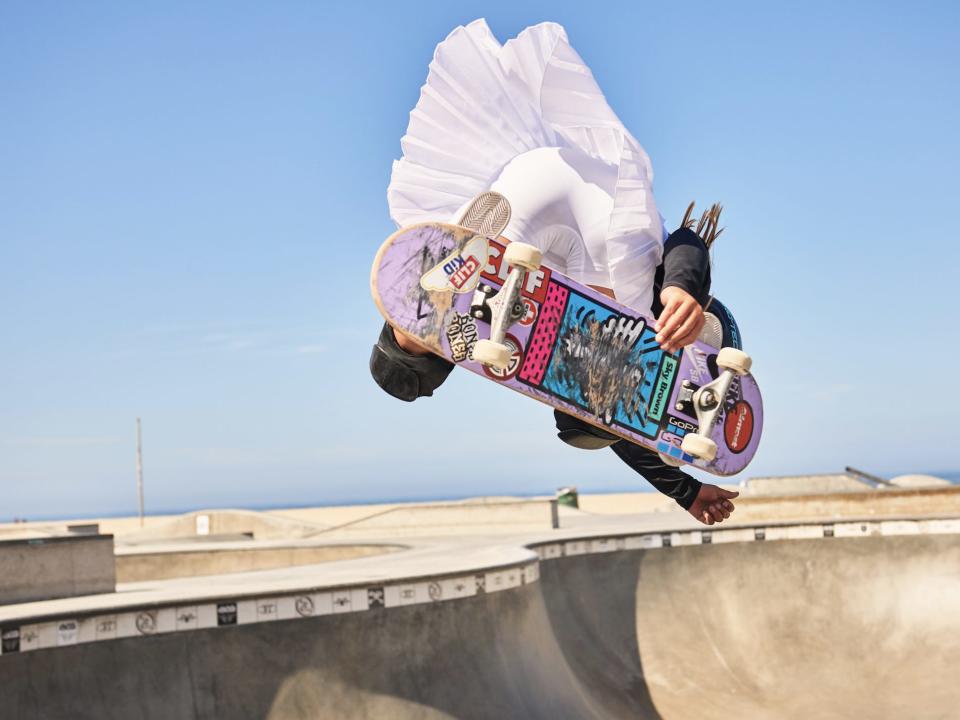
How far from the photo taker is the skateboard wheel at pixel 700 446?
4.12m

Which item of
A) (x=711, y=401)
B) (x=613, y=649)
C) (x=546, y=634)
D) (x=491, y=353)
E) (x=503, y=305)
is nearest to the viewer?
(x=491, y=353)

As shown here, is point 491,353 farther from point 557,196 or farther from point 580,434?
point 580,434

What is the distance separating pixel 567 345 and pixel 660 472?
32.5 inches

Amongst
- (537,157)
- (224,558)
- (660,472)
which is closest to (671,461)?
(660,472)

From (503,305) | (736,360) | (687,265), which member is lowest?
(736,360)

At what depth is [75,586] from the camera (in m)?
11.0

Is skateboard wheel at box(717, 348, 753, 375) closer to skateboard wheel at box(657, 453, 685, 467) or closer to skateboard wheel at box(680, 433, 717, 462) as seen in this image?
skateboard wheel at box(680, 433, 717, 462)

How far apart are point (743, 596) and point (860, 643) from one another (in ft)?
5.04

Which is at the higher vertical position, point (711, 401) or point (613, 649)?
point (711, 401)

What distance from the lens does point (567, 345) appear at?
4207 millimetres

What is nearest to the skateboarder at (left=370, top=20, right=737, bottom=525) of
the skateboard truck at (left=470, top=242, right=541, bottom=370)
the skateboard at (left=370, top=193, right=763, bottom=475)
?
the skateboard at (left=370, top=193, right=763, bottom=475)

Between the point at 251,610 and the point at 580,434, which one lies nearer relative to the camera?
the point at 580,434

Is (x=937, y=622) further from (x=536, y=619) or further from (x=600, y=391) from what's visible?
(x=600, y=391)

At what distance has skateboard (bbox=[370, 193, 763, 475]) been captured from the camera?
373 centimetres
